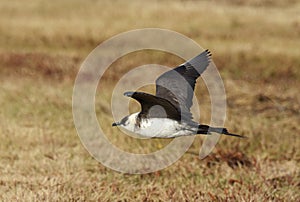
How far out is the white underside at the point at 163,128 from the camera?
5656 mm

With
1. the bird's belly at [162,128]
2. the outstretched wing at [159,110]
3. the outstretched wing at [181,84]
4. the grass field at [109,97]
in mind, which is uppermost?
the outstretched wing at [181,84]

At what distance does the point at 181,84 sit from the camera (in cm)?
593

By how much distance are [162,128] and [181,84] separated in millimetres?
543

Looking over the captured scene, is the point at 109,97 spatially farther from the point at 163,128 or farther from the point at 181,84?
the point at 163,128

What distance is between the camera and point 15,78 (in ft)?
48.3

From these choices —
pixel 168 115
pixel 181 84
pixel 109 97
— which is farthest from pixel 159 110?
pixel 109 97

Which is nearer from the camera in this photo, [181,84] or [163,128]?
[163,128]

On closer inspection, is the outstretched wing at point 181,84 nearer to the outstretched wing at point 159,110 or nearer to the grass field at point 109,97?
the outstretched wing at point 159,110

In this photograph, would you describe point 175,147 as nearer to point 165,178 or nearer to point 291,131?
point 165,178

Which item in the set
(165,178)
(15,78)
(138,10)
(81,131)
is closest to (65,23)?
(138,10)

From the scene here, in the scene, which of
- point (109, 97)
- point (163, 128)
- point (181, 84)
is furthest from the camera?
point (109, 97)

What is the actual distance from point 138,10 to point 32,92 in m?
11.1

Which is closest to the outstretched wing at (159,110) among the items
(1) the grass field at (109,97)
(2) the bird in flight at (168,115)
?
(2) the bird in flight at (168,115)

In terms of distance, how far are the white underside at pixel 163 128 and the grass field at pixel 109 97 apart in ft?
2.67
